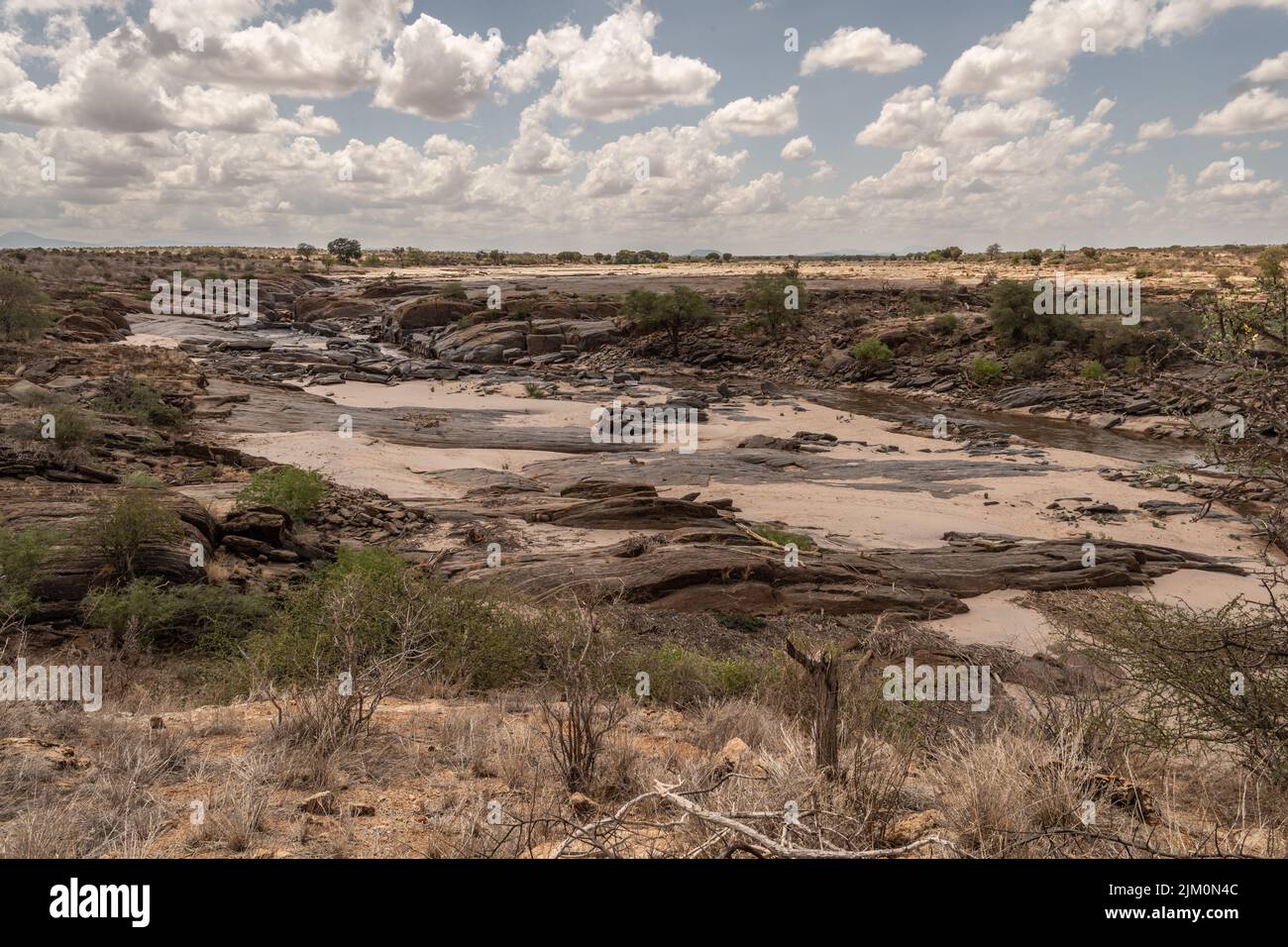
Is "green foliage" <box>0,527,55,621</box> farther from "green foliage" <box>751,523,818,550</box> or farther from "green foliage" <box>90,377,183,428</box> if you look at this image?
"green foliage" <box>90,377,183,428</box>

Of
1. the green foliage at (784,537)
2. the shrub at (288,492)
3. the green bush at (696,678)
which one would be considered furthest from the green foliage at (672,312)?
the green bush at (696,678)

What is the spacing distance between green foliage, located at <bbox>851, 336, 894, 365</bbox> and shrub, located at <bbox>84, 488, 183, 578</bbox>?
1477 inches

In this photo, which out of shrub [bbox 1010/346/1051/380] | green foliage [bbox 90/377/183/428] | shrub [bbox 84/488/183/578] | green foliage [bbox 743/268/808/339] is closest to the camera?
shrub [bbox 84/488/183/578]

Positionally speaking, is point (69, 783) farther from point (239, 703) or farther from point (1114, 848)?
point (1114, 848)

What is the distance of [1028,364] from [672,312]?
68.9 feet

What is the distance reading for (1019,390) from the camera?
36281 mm

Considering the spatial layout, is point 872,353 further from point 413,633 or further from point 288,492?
point 413,633

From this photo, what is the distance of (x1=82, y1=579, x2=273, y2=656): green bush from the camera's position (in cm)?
909

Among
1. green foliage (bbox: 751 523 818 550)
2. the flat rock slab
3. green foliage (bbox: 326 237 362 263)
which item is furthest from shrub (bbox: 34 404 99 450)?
green foliage (bbox: 326 237 362 263)

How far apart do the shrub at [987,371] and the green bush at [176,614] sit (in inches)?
1442

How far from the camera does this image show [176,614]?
9.47 meters

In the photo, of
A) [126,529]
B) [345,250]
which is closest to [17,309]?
[126,529]

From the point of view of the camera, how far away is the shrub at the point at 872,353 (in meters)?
41.9
